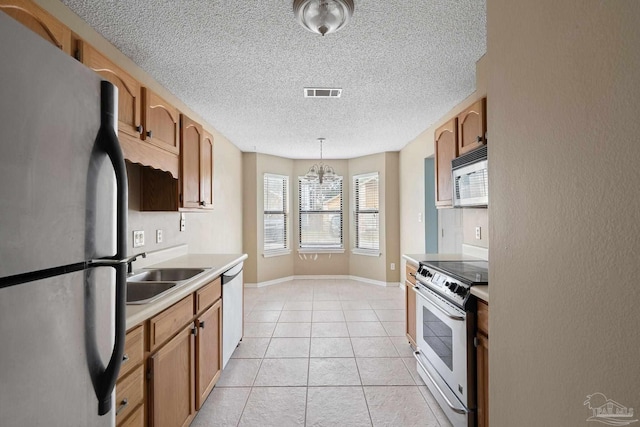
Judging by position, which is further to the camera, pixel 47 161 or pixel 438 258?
pixel 438 258

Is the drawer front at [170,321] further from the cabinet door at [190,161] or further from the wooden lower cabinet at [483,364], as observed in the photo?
the wooden lower cabinet at [483,364]

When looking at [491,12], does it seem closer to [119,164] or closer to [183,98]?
[119,164]

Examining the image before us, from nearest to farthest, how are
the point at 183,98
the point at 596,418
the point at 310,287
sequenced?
the point at 596,418
the point at 183,98
the point at 310,287

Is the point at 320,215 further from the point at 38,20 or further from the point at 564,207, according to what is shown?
the point at 564,207

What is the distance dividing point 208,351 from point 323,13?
227cm

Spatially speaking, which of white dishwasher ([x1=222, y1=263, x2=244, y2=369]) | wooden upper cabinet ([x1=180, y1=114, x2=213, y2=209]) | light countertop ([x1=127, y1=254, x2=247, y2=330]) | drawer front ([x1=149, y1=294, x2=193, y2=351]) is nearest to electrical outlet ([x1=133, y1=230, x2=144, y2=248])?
light countertop ([x1=127, y1=254, x2=247, y2=330])

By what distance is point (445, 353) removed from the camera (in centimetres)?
195

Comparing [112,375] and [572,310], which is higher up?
[572,310]

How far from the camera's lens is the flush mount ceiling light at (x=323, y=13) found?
5.02 ft

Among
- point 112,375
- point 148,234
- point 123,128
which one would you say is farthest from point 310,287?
point 112,375

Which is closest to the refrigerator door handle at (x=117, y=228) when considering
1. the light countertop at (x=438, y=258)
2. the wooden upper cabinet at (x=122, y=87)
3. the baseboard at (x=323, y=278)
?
the wooden upper cabinet at (x=122, y=87)

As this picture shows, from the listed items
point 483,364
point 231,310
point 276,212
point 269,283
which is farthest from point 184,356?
point 276,212

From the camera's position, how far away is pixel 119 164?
32.8 inches

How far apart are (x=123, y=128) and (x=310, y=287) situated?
4.27 metres
